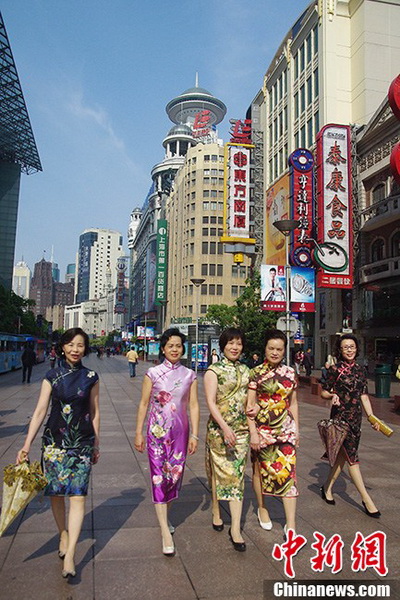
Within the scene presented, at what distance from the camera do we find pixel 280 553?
3.76 metres

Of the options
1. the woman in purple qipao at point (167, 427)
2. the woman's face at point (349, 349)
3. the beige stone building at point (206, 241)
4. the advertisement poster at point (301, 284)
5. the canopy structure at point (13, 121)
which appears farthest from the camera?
the beige stone building at point (206, 241)

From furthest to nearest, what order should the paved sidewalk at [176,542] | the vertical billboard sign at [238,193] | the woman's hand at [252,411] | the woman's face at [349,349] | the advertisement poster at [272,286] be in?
the vertical billboard sign at [238,193] → the advertisement poster at [272,286] → the woman's face at [349,349] → the woman's hand at [252,411] → the paved sidewalk at [176,542]

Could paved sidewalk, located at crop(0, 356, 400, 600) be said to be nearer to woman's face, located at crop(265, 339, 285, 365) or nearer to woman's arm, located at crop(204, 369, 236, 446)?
woman's arm, located at crop(204, 369, 236, 446)

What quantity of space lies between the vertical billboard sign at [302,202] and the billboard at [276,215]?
13.3 feet

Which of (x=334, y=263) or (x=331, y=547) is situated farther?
(x=334, y=263)

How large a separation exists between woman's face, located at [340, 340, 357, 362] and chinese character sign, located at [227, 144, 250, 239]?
127ft

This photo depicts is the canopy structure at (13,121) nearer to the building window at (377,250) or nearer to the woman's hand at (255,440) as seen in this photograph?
the building window at (377,250)

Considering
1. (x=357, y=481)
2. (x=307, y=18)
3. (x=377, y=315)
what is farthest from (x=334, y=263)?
(x=357, y=481)

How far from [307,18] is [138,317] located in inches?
3461

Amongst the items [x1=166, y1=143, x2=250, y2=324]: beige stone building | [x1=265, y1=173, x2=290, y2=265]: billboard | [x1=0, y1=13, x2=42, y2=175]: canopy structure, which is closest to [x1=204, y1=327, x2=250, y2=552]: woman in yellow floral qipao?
[x1=265, y1=173, x2=290, y2=265]: billboard

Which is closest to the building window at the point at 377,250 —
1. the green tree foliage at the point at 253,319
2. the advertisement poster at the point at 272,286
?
the green tree foliage at the point at 253,319

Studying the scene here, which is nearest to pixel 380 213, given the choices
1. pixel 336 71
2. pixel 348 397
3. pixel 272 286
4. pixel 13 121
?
pixel 272 286

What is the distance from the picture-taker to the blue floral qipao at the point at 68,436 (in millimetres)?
3605

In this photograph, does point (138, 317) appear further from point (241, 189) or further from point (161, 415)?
point (161, 415)
